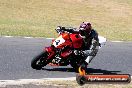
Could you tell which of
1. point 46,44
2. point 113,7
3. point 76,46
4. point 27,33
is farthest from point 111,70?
point 113,7

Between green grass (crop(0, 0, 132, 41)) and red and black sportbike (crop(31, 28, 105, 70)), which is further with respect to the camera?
green grass (crop(0, 0, 132, 41))

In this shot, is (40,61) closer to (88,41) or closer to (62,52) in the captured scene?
(62,52)

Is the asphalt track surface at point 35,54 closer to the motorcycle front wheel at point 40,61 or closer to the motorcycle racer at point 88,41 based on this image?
the motorcycle front wheel at point 40,61

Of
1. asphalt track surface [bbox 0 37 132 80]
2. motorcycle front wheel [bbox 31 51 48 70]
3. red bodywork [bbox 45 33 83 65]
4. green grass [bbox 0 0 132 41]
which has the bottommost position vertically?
green grass [bbox 0 0 132 41]

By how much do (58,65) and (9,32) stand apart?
797cm

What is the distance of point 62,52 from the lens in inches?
526

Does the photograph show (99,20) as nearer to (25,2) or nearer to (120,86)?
(25,2)

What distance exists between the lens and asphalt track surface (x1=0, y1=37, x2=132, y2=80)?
12.9m

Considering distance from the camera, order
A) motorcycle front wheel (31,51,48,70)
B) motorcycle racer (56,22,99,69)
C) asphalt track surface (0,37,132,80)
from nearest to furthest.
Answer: asphalt track surface (0,37,132,80) < motorcycle racer (56,22,99,69) < motorcycle front wheel (31,51,48,70)

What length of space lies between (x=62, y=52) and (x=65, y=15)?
58.9 feet

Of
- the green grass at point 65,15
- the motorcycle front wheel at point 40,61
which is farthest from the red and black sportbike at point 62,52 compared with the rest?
the green grass at point 65,15

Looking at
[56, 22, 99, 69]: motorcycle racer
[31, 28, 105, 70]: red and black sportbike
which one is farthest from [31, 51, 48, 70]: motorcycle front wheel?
[56, 22, 99, 69]: motorcycle racer

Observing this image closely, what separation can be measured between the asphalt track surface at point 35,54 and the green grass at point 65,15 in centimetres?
306

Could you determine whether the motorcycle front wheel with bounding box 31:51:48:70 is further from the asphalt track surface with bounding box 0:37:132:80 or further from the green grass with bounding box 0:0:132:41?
the green grass with bounding box 0:0:132:41
